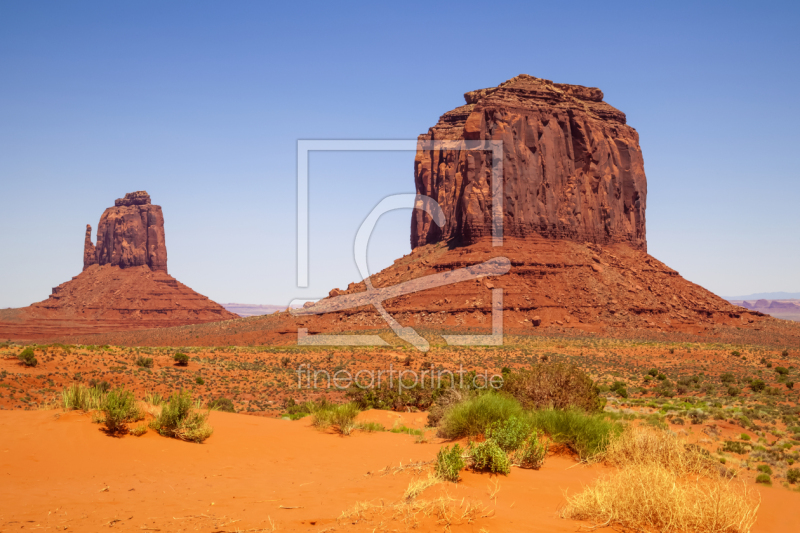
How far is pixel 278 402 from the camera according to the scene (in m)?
24.2

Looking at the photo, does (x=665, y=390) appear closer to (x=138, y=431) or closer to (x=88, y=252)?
(x=138, y=431)

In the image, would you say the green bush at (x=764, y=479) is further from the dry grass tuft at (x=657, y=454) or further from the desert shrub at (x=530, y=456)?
the desert shrub at (x=530, y=456)

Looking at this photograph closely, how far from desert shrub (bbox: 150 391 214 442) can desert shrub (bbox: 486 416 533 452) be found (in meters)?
5.57

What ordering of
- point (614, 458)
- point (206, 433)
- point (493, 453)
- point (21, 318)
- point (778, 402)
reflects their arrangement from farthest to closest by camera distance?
point (21, 318) → point (778, 402) → point (206, 433) → point (614, 458) → point (493, 453)

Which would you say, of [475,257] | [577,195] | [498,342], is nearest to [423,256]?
[475,257]

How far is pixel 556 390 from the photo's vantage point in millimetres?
13984

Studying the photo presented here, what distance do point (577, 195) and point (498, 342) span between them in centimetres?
3698

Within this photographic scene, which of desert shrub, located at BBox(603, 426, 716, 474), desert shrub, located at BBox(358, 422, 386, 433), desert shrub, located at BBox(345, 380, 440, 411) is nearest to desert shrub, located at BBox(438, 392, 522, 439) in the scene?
desert shrub, located at BBox(603, 426, 716, 474)

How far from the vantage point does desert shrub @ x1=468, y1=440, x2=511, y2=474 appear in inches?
324

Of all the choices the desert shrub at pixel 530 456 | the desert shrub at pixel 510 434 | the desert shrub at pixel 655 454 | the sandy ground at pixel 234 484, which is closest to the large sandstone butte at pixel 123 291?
the sandy ground at pixel 234 484

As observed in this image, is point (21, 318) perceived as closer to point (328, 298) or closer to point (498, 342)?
point (328, 298)

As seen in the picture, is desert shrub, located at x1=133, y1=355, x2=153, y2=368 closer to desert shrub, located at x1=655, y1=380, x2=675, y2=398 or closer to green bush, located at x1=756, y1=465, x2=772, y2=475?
desert shrub, located at x1=655, y1=380, x2=675, y2=398

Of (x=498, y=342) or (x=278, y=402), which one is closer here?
(x=278, y=402)

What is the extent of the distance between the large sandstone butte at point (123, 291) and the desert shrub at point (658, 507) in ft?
347
